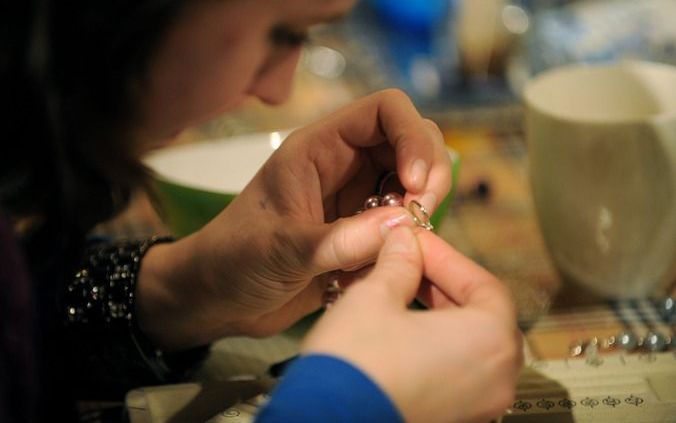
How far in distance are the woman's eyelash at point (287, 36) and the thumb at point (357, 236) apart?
4.7 inches

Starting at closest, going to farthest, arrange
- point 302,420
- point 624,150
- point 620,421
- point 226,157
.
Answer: point 302,420 < point 620,421 < point 624,150 < point 226,157

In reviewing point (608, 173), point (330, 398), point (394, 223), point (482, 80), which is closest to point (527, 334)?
point (608, 173)

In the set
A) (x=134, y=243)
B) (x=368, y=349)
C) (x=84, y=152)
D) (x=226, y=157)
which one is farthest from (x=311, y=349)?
(x=226, y=157)

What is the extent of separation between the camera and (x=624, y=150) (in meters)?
0.69

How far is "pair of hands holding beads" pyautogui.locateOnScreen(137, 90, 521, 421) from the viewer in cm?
44

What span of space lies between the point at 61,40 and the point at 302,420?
23 centimetres

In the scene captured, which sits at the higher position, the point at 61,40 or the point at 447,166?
the point at 61,40

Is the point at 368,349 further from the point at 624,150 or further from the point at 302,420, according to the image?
the point at 624,150

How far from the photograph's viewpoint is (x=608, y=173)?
0.71 m

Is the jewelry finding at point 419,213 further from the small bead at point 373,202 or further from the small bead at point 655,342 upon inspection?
the small bead at point 655,342

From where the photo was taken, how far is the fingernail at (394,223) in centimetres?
54

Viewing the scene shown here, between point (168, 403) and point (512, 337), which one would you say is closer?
point (512, 337)

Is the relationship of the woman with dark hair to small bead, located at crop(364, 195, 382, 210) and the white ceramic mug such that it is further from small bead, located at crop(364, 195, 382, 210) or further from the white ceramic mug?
the white ceramic mug

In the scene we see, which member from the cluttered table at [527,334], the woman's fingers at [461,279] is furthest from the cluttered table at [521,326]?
the woman's fingers at [461,279]
